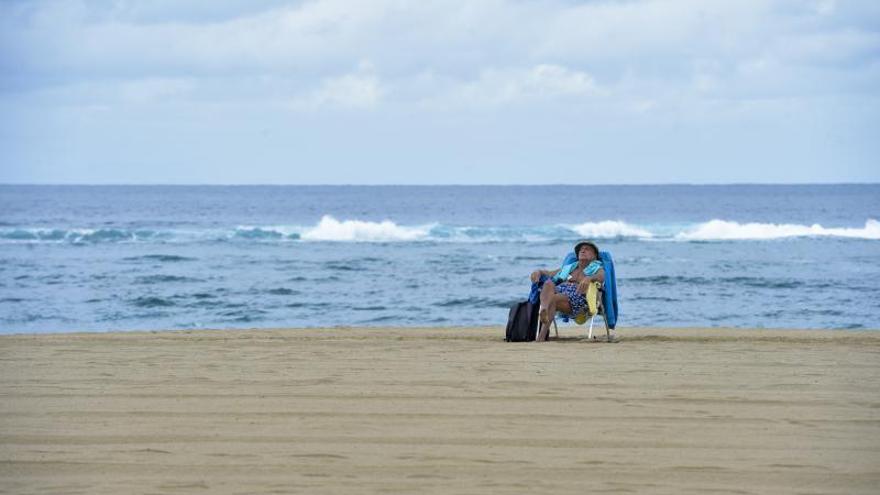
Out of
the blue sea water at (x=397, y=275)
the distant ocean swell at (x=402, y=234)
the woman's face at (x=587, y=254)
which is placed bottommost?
the blue sea water at (x=397, y=275)

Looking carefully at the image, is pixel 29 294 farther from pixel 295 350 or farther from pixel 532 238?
pixel 532 238

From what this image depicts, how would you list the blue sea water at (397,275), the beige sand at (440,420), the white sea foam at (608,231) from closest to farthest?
the beige sand at (440,420) → the blue sea water at (397,275) → the white sea foam at (608,231)

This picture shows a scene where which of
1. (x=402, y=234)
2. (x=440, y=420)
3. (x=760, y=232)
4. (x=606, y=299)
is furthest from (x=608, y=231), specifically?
(x=440, y=420)

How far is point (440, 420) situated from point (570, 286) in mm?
4096

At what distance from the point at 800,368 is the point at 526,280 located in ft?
44.5

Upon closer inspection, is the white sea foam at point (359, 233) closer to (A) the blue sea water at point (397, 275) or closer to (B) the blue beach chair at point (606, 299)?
(A) the blue sea water at point (397, 275)

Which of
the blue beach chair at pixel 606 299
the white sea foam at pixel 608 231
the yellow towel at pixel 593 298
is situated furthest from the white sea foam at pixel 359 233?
the yellow towel at pixel 593 298

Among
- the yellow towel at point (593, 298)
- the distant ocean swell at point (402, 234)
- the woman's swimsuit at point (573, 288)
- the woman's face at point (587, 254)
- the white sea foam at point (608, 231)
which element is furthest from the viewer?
the white sea foam at point (608, 231)

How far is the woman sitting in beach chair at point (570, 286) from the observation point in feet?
28.8

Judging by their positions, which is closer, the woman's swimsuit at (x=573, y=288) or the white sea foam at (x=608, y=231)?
the woman's swimsuit at (x=573, y=288)

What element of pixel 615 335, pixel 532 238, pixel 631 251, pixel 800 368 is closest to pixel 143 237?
pixel 532 238

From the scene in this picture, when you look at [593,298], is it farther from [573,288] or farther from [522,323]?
[522,323]

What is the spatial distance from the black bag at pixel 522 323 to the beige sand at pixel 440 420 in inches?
28.6

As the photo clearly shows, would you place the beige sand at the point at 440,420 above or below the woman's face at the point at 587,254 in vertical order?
below
